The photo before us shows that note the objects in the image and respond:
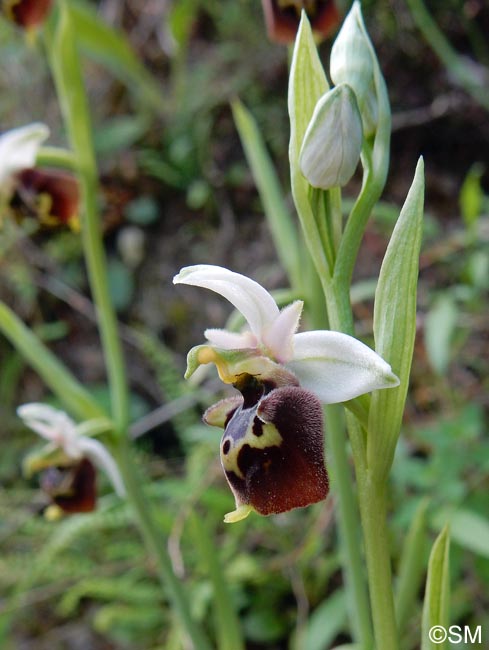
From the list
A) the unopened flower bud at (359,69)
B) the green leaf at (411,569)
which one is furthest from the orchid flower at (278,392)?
the green leaf at (411,569)

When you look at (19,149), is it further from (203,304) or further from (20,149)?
(203,304)

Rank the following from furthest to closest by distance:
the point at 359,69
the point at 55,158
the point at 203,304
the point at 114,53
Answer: the point at 114,53, the point at 203,304, the point at 55,158, the point at 359,69

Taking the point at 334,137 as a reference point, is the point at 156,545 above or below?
below

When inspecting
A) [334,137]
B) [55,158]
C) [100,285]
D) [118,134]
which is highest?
[334,137]

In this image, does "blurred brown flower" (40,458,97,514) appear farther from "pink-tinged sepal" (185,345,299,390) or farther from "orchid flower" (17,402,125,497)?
"pink-tinged sepal" (185,345,299,390)

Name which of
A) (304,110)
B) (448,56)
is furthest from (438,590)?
(448,56)

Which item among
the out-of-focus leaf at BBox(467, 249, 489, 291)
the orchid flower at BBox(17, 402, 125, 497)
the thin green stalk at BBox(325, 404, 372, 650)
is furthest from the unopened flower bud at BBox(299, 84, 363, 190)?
the out-of-focus leaf at BBox(467, 249, 489, 291)

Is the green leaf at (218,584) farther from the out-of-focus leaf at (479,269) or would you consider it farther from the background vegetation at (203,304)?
the out-of-focus leaf at (479,269)

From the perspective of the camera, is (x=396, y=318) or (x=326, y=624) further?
(x=326, y=624)
